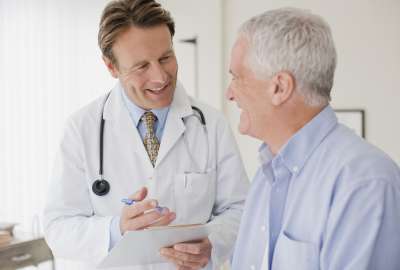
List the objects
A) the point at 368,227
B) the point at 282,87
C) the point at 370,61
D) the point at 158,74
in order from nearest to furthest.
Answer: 1. the point at 368,227
2. the point at 282,87
3. the point at 158,74
4. the point at 370,61

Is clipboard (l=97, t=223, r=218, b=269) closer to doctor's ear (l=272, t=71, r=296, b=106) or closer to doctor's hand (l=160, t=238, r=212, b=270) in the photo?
doctor's hand (l=160, t=238, r=212, b=270)

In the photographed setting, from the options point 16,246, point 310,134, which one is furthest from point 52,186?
point 16,246

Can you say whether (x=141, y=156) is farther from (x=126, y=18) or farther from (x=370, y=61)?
(x=370, y=61)

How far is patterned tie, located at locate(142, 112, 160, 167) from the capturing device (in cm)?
176

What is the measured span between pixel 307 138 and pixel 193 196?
61 centimetres

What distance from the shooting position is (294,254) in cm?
112

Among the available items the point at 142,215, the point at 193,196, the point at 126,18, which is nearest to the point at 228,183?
the point at 193,196

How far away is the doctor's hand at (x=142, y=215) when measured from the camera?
1.44m

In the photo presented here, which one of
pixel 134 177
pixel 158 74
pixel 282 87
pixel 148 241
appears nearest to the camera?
pixel 282 87

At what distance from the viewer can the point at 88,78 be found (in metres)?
3.49

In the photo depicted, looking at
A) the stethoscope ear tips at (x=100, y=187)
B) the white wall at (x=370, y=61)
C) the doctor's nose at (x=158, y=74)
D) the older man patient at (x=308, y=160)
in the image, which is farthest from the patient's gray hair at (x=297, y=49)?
the white wall at (x=370, y=61)

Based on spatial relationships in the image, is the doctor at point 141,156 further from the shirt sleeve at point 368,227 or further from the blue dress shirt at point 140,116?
the shirt sleeve at point 368,227

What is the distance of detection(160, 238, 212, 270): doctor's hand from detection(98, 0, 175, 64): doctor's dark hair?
61 cm

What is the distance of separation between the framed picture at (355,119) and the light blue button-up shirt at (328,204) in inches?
71.9
